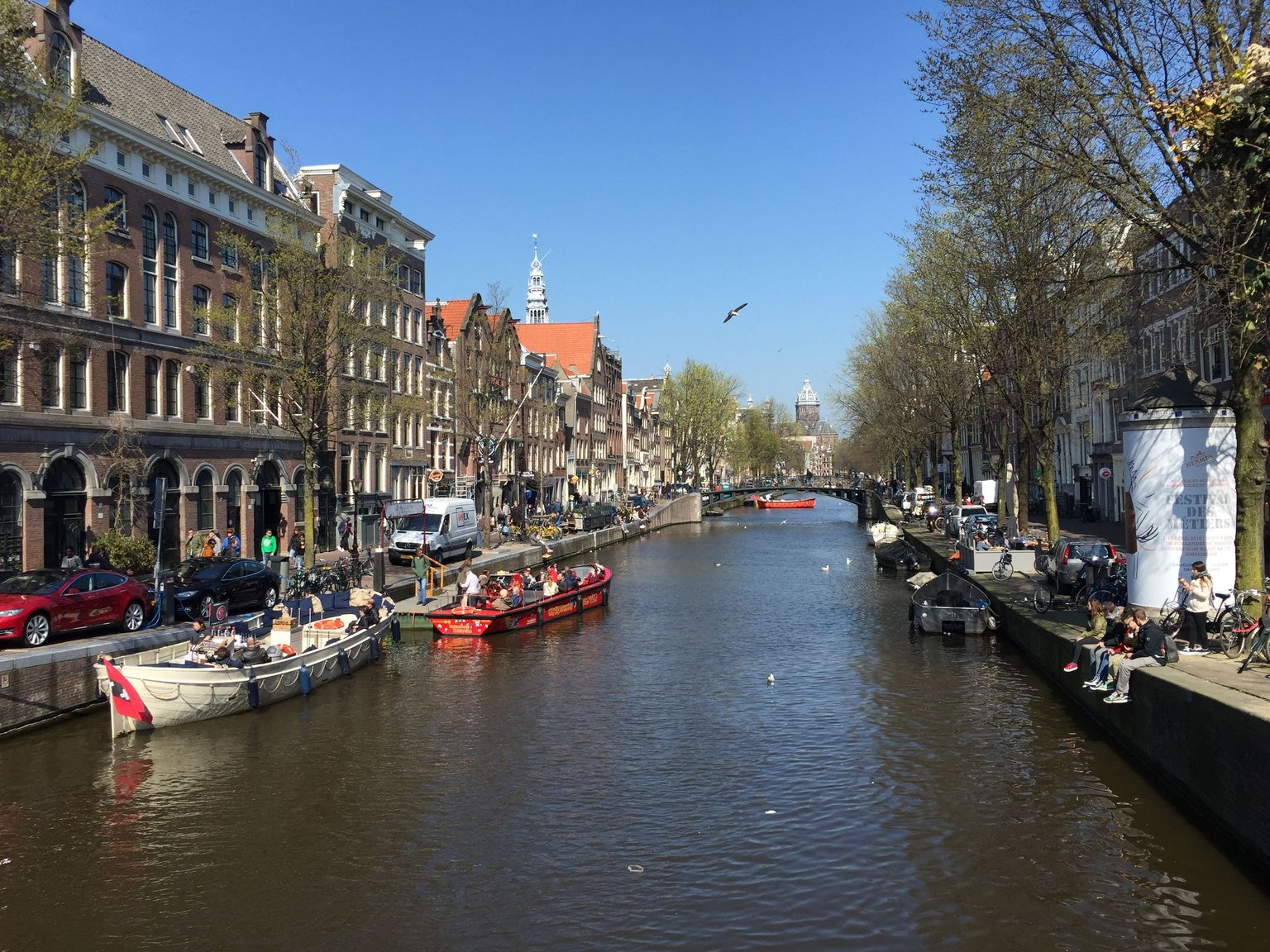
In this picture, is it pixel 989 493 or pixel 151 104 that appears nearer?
pixel 151 104

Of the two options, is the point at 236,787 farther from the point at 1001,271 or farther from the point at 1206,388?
the point at 1001,271

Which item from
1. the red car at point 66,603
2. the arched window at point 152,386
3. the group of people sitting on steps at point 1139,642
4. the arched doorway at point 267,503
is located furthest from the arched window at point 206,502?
the group of people sitting on steps at point 1139,642

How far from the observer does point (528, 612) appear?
35.1m

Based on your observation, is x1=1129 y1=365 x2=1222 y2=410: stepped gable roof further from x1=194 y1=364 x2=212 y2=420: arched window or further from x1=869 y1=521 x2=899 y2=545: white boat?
x1=869 y1=521 x2=899 y2=545: white boat

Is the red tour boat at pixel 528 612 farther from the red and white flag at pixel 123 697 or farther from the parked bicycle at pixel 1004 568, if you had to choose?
the parked bicycle at pixel 1004 568

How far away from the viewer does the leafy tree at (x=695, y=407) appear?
132m

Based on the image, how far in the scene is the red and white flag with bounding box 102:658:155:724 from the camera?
20.2 m

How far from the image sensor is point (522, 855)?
1481 centimetres

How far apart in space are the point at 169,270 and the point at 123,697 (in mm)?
24118

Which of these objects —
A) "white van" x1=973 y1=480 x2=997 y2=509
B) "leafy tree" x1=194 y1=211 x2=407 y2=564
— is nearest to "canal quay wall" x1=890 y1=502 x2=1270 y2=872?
"leafy tree" x1=194 y1=211 x2=407 y2=564

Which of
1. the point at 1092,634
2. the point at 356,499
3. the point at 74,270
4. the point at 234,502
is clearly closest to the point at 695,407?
the point at 356,499

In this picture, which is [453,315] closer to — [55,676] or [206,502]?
[206,502]

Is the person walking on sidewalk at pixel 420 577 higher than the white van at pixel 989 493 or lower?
lower

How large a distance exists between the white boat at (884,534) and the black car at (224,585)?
40314 mm
